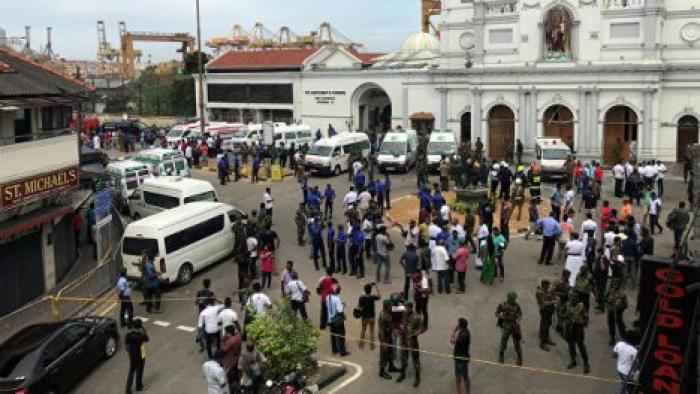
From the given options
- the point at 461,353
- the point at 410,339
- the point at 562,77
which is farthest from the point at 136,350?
the point at 562,77

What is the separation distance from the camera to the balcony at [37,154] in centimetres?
1897

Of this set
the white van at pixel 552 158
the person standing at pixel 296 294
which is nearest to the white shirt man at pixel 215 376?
the person standing at pixel 296 294

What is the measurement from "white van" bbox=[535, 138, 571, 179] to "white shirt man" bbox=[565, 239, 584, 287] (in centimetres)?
1659

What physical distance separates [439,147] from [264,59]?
84.7 feet

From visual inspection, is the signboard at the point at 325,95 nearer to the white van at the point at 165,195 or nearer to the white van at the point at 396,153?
the white van at the point at 396,153

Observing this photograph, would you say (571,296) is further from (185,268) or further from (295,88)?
(295,88)

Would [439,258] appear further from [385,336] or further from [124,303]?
[124,303]

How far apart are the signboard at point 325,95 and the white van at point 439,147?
15.9m

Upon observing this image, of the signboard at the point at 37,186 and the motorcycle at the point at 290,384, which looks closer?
the motorcycle at the point at 290,384

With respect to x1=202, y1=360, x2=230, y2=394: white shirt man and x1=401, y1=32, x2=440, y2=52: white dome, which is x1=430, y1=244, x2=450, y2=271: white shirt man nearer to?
x1=202, y1=360, x2=230, y2=394: white shirt man

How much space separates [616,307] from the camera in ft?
49.1

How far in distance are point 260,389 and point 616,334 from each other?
799 cm

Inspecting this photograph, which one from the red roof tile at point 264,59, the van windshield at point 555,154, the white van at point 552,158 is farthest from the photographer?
the red roof tile at point 264,59

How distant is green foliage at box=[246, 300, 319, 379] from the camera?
42.4 feet
